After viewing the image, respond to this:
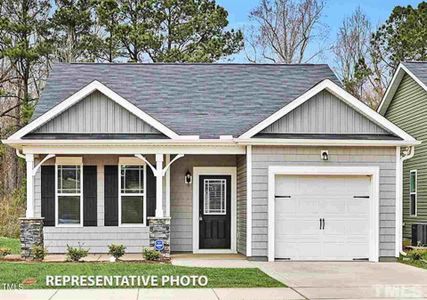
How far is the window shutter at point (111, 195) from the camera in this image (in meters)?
18.3

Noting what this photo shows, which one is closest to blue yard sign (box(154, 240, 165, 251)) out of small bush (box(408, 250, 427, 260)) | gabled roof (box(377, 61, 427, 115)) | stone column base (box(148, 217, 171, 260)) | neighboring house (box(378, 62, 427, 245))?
stone column base (box(148, 217, 171, 260))

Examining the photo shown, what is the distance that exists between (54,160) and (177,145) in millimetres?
3467

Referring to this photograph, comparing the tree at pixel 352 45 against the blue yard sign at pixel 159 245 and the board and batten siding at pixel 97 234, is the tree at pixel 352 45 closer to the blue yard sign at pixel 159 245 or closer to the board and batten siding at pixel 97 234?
the board and batten siding at pixel 97 234

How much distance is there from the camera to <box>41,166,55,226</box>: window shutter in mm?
18125

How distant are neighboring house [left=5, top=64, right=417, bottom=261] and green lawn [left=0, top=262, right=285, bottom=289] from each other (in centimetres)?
235

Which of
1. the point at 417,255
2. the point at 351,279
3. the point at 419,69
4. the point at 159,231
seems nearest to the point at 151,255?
the point at 159,231

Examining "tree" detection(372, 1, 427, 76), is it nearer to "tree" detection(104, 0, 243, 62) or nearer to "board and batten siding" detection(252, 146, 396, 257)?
"tree" detection(104, 0, 243, 62)

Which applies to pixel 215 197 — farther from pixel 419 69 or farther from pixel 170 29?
pixel 170 29

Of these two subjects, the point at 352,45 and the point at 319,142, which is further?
the point at 352,45

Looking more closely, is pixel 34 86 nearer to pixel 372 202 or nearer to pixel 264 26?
pixel 264 26

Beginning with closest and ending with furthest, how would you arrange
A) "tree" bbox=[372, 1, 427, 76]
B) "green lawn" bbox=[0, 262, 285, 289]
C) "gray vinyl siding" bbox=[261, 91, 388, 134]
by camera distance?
"green lawn" bbox=[0, 262, 285, 289]
"gray vinyl siding" bbox=[261, 91, 388, 134]
"tree" bbox=[372, 1, 427, 76]

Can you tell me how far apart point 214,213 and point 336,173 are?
373cm

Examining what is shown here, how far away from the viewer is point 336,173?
681 inches

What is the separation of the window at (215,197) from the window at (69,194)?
135 inches
